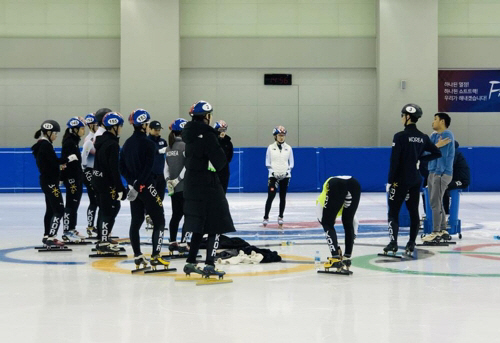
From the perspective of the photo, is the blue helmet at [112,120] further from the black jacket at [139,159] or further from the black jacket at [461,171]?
the black jacket at [461,171]

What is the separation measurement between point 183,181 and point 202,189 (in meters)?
1.79

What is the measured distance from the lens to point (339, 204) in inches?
366

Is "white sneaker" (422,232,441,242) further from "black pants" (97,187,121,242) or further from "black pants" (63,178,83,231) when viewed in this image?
"black pants" (63,178,83,231)

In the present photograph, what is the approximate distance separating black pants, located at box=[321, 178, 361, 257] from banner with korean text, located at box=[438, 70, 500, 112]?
21455mm

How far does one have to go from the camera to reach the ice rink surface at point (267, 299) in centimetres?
636

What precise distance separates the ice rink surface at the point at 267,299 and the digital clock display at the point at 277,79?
17305mm

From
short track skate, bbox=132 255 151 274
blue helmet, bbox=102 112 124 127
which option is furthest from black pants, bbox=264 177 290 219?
short track skate, bbox=132 255 151 274

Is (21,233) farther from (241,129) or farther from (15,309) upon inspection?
(241,129)

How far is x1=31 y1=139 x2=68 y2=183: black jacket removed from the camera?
Answer: 11719mm

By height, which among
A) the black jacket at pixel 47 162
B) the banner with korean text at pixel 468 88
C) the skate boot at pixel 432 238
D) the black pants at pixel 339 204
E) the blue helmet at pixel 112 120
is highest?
the banner with korean text at pixel 468 88

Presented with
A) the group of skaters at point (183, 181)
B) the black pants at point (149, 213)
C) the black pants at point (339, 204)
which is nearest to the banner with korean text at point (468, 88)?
the group of skaters at point (183, 181)

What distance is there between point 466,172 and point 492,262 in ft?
10.3

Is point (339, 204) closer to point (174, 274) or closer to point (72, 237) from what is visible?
point (174, 274)

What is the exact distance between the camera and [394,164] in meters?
10.9
